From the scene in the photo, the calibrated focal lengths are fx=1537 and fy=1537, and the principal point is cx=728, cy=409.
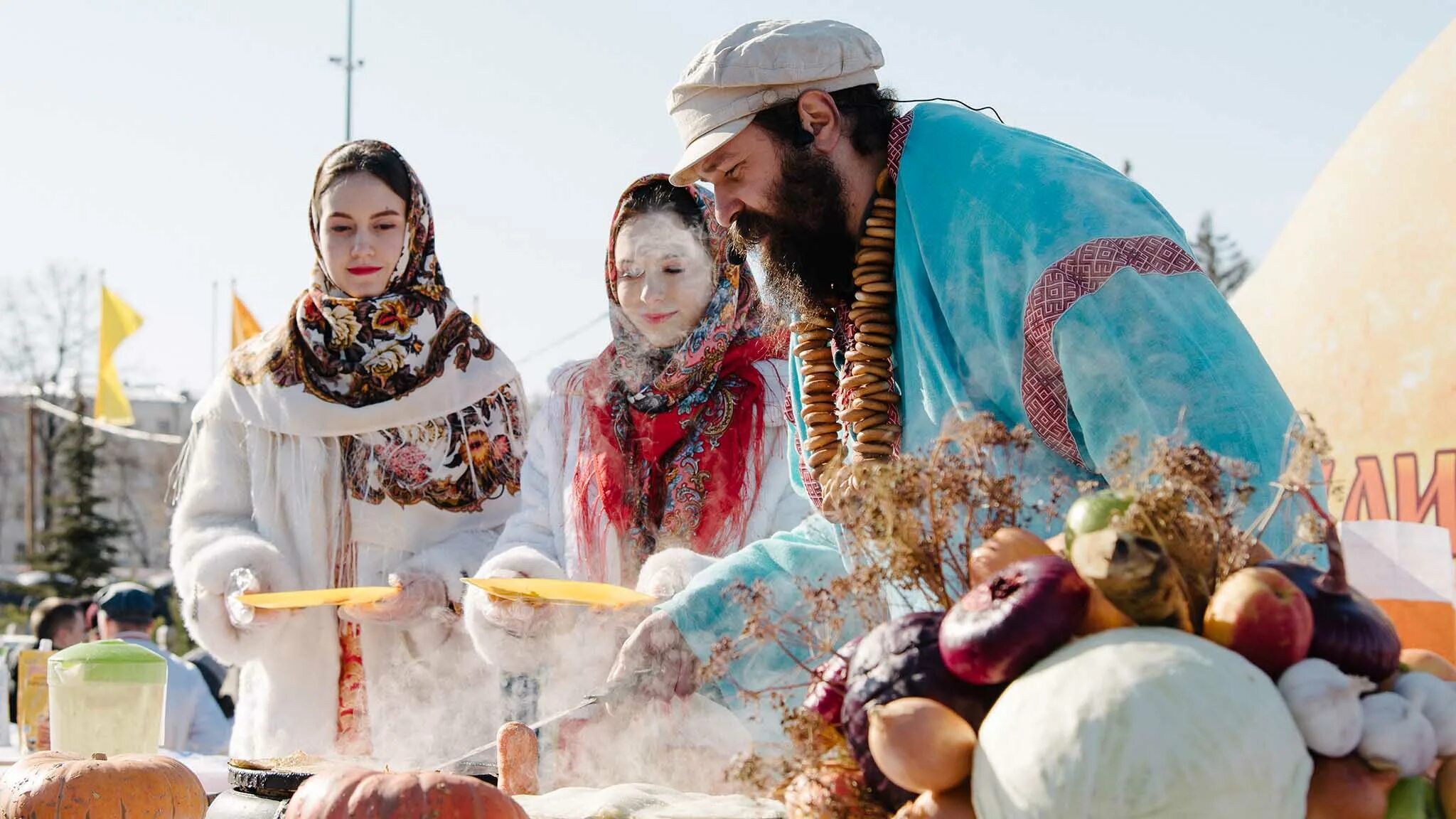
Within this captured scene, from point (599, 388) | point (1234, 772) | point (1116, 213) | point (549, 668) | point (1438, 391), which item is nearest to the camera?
point (1234, 772)

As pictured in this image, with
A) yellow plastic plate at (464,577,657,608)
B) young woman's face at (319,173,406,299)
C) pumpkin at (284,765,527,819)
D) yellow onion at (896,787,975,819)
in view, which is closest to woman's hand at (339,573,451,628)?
yellow plastic plate at (464,577,657,608)

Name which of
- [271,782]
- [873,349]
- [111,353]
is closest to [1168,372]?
[873,349]

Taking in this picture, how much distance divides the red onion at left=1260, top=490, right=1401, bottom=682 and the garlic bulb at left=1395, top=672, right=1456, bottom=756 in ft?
0.07

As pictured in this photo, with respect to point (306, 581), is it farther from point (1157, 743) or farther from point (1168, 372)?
point (1157, 743)

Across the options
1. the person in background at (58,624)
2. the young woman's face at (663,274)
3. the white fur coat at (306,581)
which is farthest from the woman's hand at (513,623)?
the person in background at (58,624)

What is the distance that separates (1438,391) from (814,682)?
567 centimetres

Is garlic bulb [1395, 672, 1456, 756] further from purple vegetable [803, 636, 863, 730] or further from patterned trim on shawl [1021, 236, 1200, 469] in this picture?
patterned trim on shawl [1021, 236, 1200, 469]

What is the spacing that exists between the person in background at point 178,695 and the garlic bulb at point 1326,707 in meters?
Answer: 5.39

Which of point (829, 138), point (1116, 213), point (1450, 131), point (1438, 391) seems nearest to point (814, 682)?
point (1116, 213)

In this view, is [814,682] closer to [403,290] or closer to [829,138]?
[829,138]

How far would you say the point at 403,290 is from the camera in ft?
14.9

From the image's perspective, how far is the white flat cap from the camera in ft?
8.30

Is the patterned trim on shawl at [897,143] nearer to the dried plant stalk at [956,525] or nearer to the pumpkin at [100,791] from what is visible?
the dried plant stalk at [956,525]

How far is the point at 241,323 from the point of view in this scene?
15.1 meters
